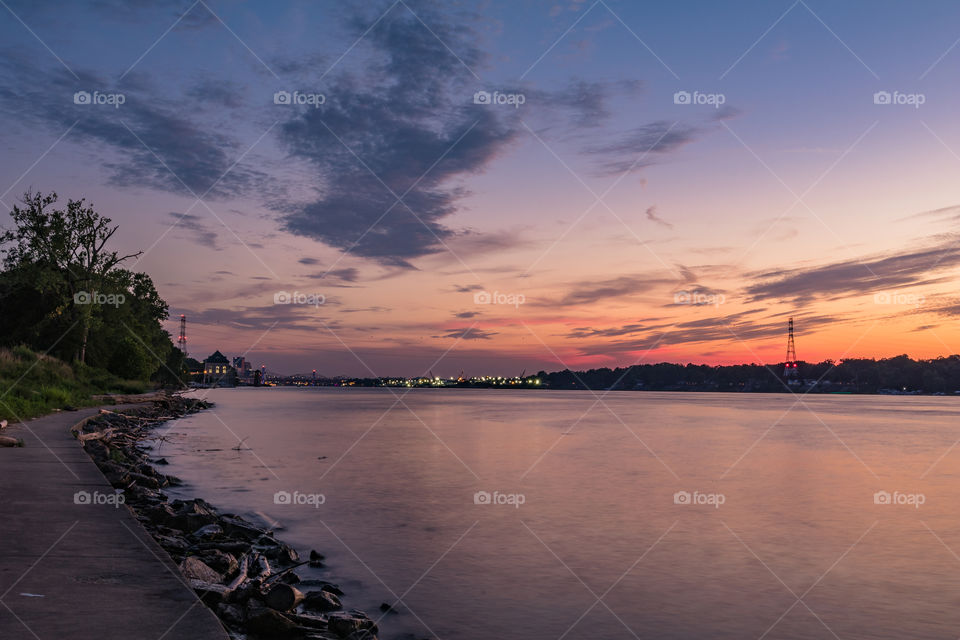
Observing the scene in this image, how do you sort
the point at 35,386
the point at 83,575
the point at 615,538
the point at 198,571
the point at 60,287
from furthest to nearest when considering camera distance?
the point at 60,287 < the point at 35,386 < the point at 615,538 < the point at 198,571 < the point at 83,575

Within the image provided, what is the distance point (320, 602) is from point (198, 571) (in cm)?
191

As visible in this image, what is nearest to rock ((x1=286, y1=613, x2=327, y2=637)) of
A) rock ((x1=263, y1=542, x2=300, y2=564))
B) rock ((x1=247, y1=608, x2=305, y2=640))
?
rock ((x1=247, y1=608, x2=305, y2=640))

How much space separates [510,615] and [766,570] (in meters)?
6.97

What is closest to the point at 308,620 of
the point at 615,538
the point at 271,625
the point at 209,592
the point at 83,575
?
the point at 271,625

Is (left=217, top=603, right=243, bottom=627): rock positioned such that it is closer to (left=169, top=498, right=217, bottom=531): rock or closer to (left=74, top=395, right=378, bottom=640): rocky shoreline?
(left=74, top=395, right=378, bottom=640): rocky shoreline

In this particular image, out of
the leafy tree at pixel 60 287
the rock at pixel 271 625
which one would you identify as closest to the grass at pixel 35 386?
the leafy tree at pixel 60 287

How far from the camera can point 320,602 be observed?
34.0 ft

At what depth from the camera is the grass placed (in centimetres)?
2895

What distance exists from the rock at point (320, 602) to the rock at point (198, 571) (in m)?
1.43

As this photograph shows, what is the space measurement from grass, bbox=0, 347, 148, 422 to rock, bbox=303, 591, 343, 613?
21.8 m

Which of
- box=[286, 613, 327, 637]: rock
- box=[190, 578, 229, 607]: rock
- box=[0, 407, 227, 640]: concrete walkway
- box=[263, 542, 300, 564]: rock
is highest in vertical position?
box=[0, 407, 227, 640]: concrete walkway

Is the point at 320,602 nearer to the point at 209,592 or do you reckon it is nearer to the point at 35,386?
the point at 209,592

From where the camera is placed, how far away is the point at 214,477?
26109mm

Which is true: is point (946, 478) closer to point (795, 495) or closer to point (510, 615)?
point (795, 495)
